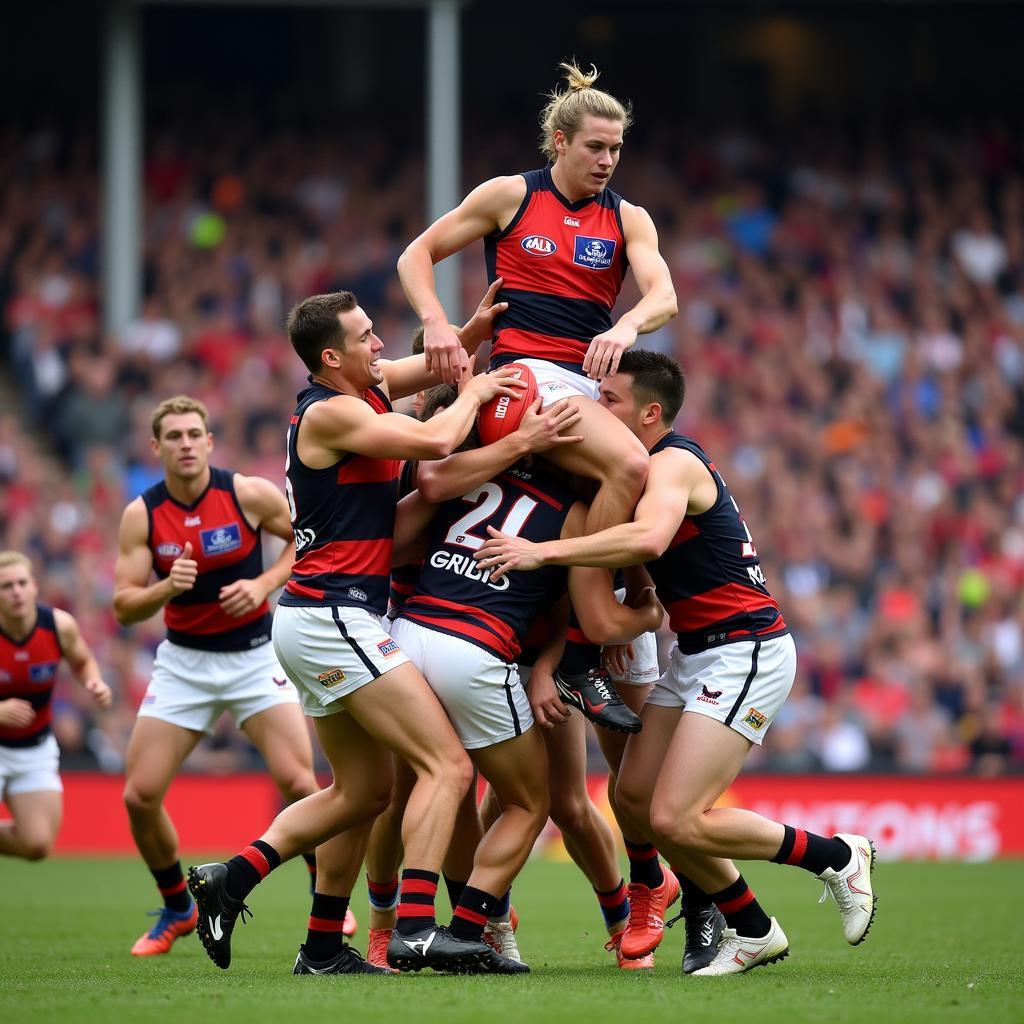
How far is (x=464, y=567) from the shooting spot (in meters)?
7.38

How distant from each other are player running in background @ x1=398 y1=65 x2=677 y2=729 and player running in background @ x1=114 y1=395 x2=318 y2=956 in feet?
7.37

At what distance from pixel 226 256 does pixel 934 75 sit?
12201 millimetres

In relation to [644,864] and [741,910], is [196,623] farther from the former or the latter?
[741,910]

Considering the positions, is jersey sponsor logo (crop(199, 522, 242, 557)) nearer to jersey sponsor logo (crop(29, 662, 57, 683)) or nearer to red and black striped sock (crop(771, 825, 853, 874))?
jersey sponsor logo (crop(29, 662, 57, 683))

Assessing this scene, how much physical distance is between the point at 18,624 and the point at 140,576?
1.36 meters

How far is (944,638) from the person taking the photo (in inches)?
700

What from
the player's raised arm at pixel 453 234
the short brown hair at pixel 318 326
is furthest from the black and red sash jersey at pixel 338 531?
the player's raised arm at pixel 453 234

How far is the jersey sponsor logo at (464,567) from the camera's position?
7340mm

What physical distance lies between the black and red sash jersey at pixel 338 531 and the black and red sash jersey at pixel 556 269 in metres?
0.98

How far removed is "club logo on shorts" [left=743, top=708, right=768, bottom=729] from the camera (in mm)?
7391

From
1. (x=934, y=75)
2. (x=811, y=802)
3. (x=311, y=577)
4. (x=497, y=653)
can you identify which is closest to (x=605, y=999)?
(x=497, y=653)

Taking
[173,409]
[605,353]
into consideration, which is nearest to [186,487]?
[173,409]

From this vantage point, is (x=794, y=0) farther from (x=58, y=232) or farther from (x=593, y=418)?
(x=593, y=418)

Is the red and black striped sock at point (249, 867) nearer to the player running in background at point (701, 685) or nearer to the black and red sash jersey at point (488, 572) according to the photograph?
the black and red sash jersey at point (488, 572)
